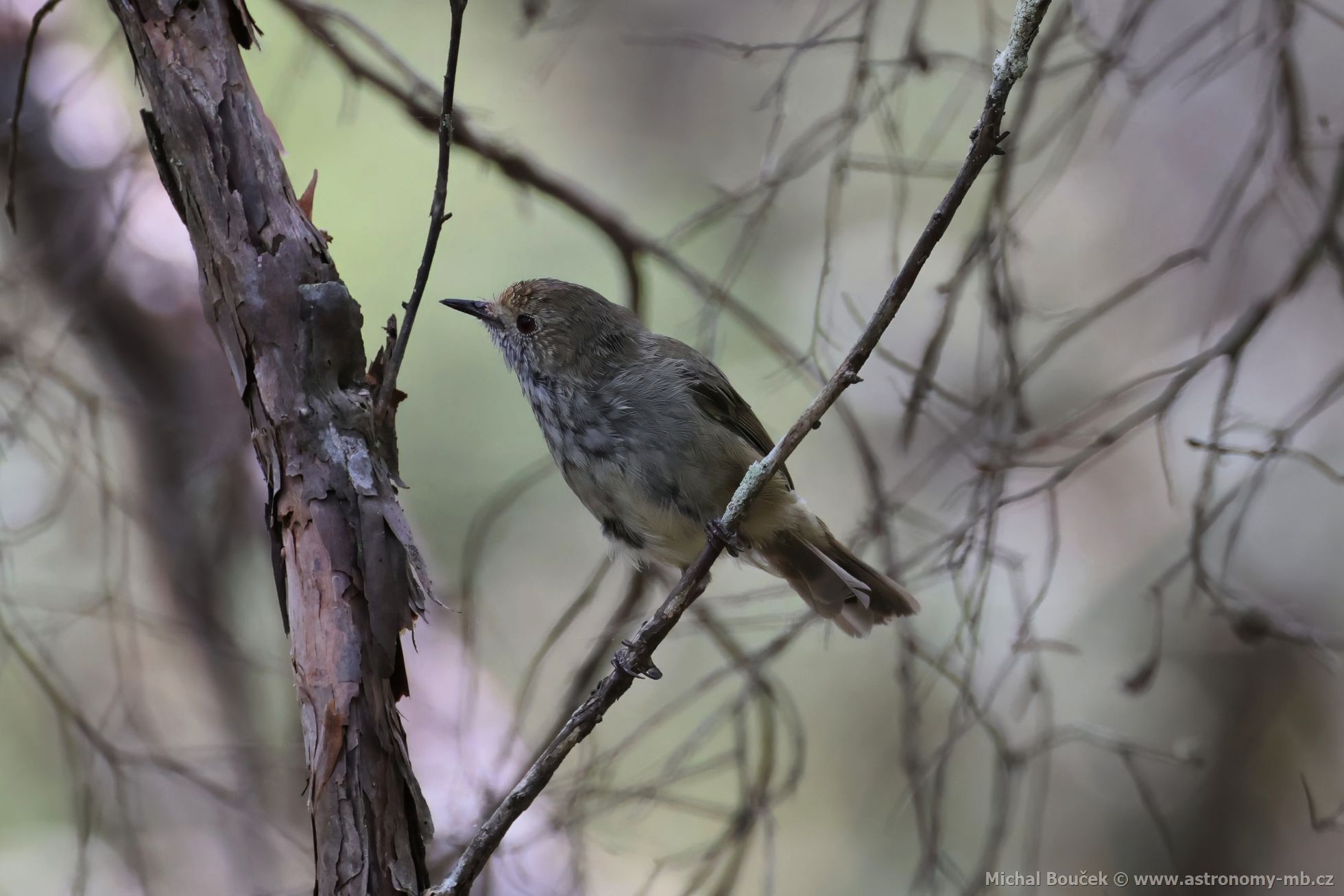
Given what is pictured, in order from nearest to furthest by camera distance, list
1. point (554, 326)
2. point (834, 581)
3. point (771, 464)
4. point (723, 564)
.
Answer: point (771, 464), point (554, 326), point (834, 581), point (723, 564)

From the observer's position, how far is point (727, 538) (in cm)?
220

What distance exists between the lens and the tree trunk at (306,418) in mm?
2000

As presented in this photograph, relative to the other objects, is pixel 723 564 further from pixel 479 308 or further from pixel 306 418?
pixel 306 418

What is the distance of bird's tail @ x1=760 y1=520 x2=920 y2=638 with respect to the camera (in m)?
3.19

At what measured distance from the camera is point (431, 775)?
13.6 feet

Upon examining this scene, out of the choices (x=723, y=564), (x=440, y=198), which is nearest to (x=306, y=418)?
(x=440, y=198)

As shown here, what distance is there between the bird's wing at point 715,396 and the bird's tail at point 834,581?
0.20 m

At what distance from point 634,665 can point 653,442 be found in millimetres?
874

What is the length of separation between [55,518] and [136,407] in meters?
1.24

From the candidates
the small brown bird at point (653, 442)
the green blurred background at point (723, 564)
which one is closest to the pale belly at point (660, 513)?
the small brown bird at point (653, 442)

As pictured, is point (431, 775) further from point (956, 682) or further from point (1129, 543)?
point (1129, 543)

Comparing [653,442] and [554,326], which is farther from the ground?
[554,326]

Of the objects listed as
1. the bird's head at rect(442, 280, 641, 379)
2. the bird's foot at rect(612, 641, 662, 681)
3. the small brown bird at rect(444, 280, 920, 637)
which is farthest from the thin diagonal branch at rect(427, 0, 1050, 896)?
the bird's head at rect(442, 280, 641, 379)

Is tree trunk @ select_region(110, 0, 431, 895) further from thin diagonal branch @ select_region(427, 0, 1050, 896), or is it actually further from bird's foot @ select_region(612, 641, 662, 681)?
bird's foot @ select_region(612, 641, 662, 681)
